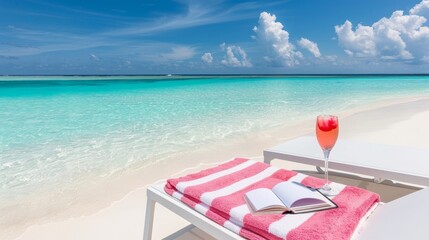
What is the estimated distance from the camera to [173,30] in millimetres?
45719

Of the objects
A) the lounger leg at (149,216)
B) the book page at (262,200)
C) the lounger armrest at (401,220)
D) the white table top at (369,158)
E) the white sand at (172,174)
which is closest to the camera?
the lounger armrest at (401,220)

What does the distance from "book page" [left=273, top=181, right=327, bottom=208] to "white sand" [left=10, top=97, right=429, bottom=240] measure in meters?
0.78

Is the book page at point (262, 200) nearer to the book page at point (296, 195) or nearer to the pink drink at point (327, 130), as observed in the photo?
the book page at point (296, 195)

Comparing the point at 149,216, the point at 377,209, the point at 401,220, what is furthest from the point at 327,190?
the point at 149,216

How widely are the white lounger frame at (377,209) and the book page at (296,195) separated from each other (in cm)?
23

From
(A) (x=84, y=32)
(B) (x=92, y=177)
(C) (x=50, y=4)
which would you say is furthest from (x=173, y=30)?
(B) (x=92, y=177)

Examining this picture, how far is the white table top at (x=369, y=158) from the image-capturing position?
5.62ft

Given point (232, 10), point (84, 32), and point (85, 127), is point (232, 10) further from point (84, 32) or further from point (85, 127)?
point (85, 127)

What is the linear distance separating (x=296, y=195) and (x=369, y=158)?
105cm

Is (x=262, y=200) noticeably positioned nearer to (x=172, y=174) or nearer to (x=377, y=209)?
(x=377, y=209)

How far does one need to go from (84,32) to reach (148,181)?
4822cm

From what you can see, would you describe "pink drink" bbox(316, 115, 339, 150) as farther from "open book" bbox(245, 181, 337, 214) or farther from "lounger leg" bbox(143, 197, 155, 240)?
"lounger leg" bbox(143, 197, 155, 240)

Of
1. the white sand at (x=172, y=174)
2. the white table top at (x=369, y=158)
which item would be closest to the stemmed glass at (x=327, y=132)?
the white table top at (x=369, y=158)

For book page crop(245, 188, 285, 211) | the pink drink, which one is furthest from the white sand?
the pink drink
